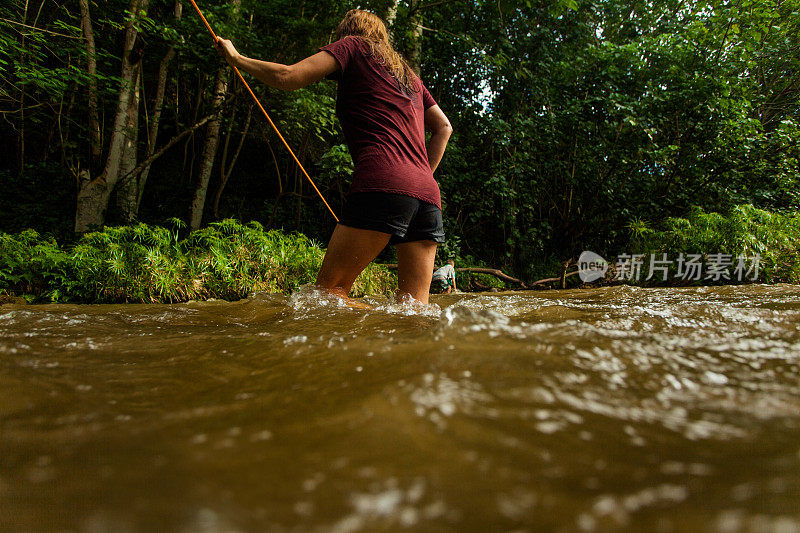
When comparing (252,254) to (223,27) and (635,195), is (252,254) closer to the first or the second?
(223,27)

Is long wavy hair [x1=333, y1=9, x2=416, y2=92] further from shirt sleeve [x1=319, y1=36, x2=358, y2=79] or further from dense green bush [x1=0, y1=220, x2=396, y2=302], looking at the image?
dense green bush [x1=0, y1=220, x2=396, y2=302]

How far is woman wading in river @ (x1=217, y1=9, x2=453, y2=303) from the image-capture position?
76.1 inches

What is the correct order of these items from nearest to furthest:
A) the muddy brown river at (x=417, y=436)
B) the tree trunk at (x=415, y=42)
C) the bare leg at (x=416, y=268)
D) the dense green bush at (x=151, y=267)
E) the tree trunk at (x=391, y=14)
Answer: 1. the muddy brown river at (x=417, y=436)
2. the bare leg at (x=416, y=268)
3. the dense green bush at (x=151, y=267)
4. the tree trunk at (x=391, y=14)
5. the tree trunk at (x=415, y=42)

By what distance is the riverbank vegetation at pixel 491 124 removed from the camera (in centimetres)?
624

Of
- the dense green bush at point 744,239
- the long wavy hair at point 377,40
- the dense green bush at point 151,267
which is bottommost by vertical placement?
the dense green bush at point 151,267

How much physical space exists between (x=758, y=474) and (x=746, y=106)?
11099 millimetres

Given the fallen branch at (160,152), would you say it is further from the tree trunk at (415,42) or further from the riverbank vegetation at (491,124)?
the tree trunk at (415,42)

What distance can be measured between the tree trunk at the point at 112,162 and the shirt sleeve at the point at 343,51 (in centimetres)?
553

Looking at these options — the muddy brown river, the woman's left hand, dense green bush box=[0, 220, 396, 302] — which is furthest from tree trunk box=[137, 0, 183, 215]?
the muddy brown river

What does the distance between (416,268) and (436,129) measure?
1.06 m

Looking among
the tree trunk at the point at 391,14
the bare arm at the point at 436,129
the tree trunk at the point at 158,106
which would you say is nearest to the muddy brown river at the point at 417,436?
the bare arm at the point at 436,129

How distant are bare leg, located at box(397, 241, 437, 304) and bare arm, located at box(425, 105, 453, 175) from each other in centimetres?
70

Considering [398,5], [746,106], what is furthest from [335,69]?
[746,106]

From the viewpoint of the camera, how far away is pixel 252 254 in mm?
4348
